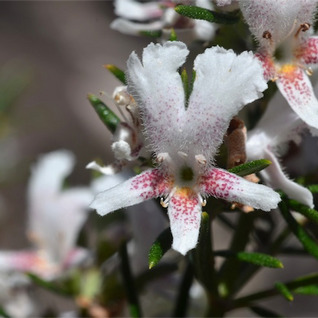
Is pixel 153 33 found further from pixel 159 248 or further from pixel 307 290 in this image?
pixel 307 290

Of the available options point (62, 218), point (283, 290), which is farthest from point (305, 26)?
point (62, 218)

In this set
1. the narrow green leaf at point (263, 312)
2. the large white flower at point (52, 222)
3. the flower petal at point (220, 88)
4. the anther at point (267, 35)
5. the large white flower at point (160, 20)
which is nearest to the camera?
the flower petal at point (220, 88)

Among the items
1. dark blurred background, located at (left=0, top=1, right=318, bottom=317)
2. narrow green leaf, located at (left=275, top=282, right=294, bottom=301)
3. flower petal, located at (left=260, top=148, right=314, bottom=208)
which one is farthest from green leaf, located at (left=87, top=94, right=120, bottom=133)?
dark blurred background, located at (left=0, top=1, right=318, bottom=317)

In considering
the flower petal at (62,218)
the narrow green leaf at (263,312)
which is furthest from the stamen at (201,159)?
the flower petal at (62,218)

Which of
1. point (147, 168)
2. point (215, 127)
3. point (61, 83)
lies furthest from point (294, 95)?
point (61, 83)

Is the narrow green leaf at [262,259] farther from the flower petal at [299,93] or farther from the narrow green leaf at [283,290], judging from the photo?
the flower petal at [299,93]

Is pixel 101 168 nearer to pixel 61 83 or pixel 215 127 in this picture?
pixel 215 127

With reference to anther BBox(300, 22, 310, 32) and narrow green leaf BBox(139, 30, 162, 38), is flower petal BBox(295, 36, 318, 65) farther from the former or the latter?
narrow green leaf BBox(139, 30, 162, 38)
